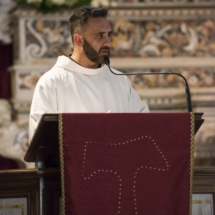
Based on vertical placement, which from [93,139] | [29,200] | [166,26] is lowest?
[29,200]

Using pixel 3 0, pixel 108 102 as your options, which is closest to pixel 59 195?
pixel 108 102

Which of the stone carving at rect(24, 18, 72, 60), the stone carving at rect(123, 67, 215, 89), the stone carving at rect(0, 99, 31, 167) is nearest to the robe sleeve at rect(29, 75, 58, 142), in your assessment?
the stone carving at rect(0, 99, 31, 167)

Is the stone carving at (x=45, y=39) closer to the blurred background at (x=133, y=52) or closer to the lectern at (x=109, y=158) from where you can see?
the blurred background at (x=133, y=52)

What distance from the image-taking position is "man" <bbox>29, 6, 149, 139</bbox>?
4.85 metres

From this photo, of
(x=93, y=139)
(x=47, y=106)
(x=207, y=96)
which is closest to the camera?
(x=93, y=139)

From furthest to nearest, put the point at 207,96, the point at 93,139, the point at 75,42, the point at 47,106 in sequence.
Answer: the point at 207,96 → the point at 75,42 → the point at 47,106 → the point at 93,139

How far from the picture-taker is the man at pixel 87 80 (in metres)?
4.85

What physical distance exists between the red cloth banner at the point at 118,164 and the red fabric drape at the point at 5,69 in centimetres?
347

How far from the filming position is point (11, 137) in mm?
7203

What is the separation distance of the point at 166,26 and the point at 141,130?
3.56 m

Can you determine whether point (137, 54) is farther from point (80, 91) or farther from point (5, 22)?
point (80, 91)

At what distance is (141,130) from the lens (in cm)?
420

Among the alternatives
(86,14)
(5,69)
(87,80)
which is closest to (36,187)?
(87,80)

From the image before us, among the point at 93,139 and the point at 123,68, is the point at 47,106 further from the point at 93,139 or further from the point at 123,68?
the point at 123,68
